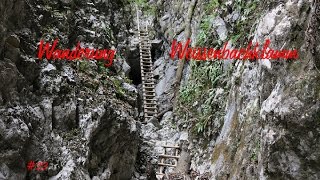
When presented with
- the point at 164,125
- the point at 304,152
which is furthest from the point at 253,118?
the point at 164,125

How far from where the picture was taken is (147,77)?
14125mm

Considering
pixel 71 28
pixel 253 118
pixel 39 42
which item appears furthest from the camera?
pixel 71 28

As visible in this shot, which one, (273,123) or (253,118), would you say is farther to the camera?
(253,118)

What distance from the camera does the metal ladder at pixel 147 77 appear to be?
41.5 ft

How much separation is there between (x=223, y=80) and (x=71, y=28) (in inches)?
169

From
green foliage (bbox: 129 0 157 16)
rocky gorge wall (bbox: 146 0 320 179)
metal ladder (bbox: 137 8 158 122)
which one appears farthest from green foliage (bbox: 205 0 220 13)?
green foliage (bbox: 129 0 157 16)

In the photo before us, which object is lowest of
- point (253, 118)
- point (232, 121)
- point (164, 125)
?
point (164, 125)

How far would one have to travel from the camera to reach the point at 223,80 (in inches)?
350

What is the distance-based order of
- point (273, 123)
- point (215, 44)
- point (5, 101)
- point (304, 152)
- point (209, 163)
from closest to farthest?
point (304, 152), point (273, 123), point (5, 101), point (209, 163), point (215, 44)

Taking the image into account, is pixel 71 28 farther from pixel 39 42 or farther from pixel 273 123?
pixel 273 123
